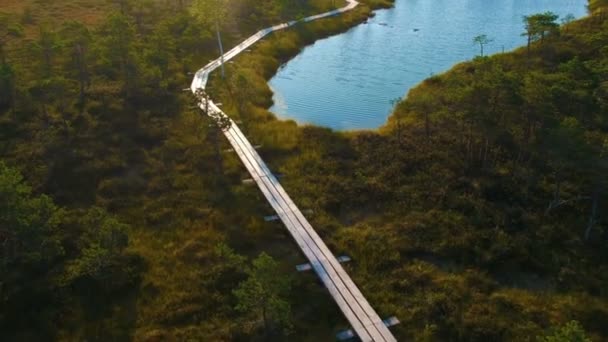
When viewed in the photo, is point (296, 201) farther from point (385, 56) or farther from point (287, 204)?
point (385, 56)

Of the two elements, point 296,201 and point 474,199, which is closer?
point 474,199

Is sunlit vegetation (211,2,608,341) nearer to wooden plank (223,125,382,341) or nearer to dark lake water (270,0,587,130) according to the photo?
wooden plank (223,125,382,341)

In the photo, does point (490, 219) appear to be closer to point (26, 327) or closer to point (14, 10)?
point (26, 327)

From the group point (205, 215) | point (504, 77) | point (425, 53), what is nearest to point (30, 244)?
point (205, 215)

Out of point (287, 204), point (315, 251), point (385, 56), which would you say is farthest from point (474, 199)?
point (385, 56)

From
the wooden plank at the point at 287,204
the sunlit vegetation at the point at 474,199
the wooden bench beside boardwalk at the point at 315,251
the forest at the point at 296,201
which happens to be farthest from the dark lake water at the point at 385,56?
the wooden bench beside boardwalk at the point at 315,251

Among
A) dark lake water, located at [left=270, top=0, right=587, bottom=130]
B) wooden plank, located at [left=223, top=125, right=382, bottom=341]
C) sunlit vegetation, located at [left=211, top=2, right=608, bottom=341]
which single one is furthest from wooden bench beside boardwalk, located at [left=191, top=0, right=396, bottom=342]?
dark lake water, located at [left=270, top=0, right=587, bottom=130]
